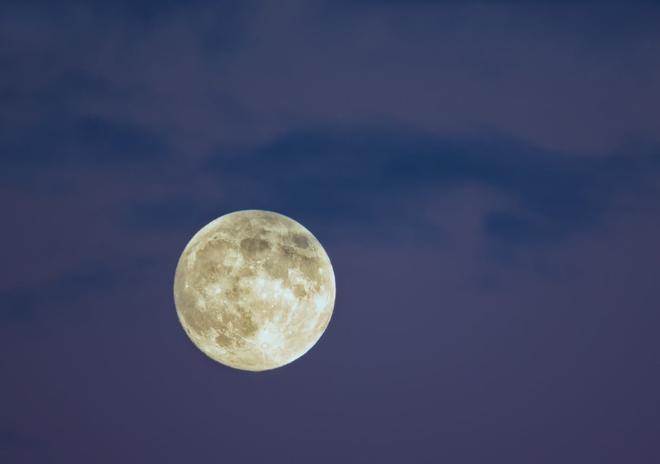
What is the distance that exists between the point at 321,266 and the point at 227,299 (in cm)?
281

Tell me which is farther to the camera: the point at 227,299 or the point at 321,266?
the point at 321,266

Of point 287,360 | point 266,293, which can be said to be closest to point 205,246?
point 266,293

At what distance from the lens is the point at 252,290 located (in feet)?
53.4

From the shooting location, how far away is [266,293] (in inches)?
643

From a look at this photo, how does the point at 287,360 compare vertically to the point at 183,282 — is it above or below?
below

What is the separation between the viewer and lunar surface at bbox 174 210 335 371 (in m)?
16.4

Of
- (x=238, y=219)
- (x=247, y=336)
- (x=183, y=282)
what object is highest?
(x=238, y=219)

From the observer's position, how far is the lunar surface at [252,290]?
53.8 feet

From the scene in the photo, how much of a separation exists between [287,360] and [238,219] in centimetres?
401

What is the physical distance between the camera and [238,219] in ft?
57.5

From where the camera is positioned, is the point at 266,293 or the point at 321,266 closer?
the point at 266,293

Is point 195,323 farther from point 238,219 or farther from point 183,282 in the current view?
point 238,219

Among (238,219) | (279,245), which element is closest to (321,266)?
(279,245)

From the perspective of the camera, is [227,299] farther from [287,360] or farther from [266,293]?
[287,360]
